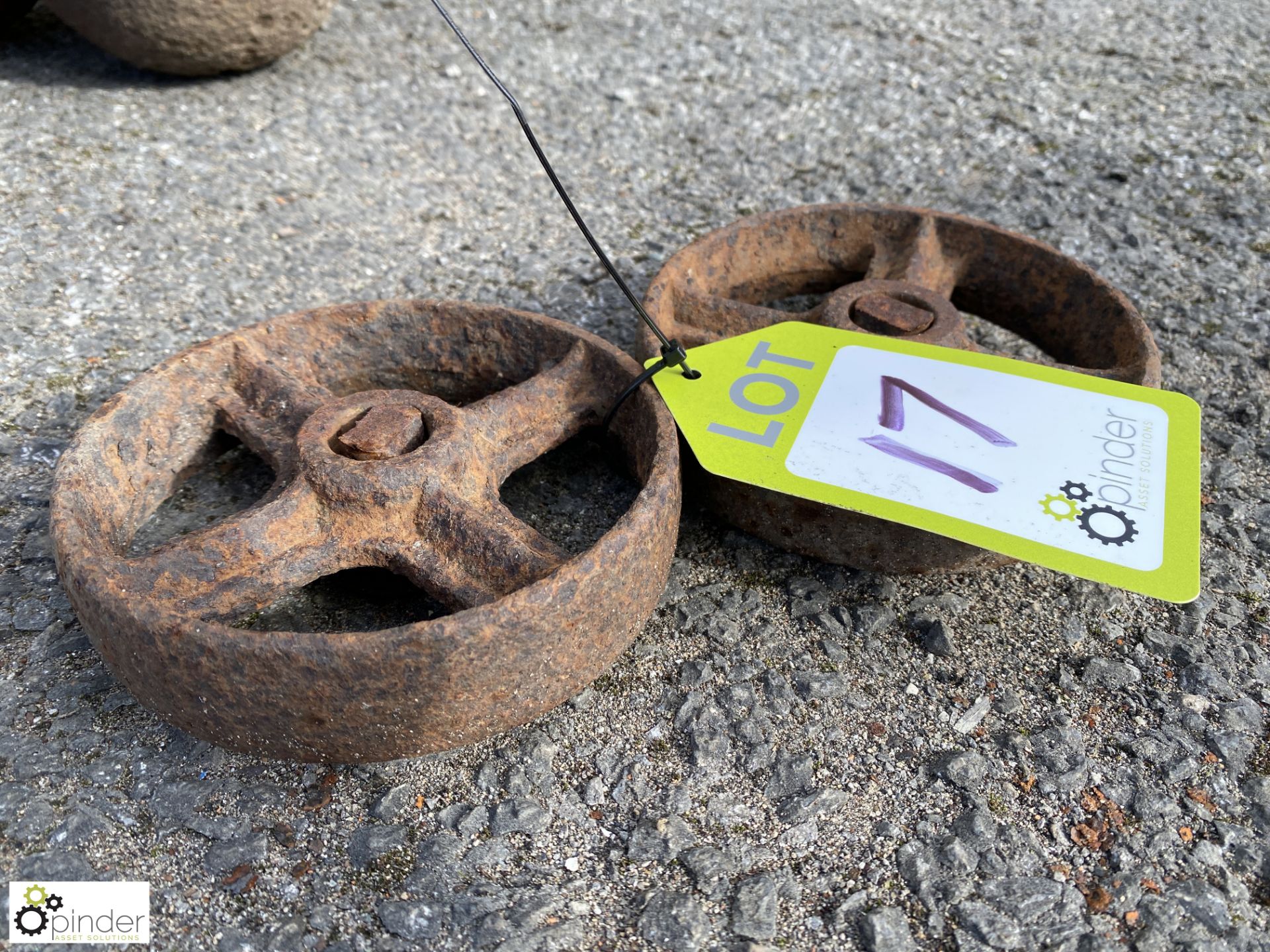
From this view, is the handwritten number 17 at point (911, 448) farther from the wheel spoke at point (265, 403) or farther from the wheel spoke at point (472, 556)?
the wheel spoke at point (265, 403)

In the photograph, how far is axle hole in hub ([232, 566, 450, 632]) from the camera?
6.61 feet

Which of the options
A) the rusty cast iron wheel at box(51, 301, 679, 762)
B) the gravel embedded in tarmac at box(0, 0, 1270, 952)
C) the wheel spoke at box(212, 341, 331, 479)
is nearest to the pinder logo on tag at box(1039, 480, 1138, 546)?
the gravel embedded in tarmac at box(0, 0, 1270, 952)

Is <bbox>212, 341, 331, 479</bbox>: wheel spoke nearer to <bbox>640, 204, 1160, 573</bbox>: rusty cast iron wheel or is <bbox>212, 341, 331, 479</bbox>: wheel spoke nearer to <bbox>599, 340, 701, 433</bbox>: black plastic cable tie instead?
<bbox>599, 340, 701, 433</bbox>: black plastic cable tie

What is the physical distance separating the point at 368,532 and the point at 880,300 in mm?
1319

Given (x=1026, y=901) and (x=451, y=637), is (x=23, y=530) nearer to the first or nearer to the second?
(x=451, y=637)

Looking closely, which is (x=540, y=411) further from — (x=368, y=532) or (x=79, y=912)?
(x=79, y=912)

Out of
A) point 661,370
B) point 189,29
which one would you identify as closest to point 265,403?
point 661,370

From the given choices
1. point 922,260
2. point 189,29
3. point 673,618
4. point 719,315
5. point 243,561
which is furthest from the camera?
point 189,29

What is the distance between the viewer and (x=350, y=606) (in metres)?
2.06

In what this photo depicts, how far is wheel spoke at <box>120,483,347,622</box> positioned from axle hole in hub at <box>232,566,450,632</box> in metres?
0.13

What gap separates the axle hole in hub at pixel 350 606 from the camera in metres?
2.01

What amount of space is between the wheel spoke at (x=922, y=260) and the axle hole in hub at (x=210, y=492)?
161cm

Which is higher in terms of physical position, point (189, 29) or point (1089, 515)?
point (189, 29)

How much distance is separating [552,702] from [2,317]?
1984mm
